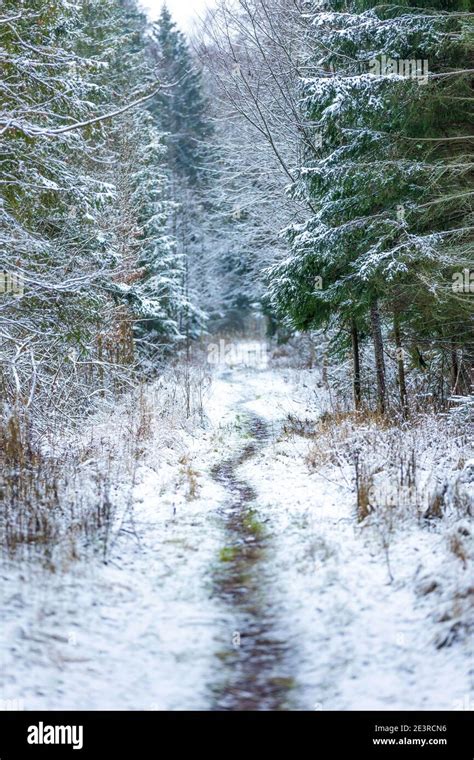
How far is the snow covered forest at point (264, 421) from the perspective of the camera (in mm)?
3975

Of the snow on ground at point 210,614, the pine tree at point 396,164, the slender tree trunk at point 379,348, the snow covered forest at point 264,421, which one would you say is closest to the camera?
the snow on ground at point 210,614

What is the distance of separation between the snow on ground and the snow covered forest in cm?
2

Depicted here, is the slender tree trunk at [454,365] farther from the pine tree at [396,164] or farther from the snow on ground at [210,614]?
the snow on ground at [210,614]

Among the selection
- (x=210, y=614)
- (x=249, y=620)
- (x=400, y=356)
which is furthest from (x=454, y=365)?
(x=210, y=614)

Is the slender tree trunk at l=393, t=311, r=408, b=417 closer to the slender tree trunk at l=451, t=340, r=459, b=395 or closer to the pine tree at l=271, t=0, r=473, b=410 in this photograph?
the pine tree at l=271, t=0, r=473, b=410

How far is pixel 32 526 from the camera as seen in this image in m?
5.55

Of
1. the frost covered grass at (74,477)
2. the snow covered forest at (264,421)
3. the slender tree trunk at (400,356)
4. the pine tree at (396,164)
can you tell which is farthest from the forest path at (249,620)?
the slender tree trunk at (400,356)

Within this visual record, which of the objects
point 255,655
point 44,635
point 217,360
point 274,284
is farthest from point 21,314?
point 217,360

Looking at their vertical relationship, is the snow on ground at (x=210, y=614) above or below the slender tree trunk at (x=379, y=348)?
below

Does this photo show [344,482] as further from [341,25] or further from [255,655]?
[341,25]

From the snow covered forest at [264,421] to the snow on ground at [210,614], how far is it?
2 cm

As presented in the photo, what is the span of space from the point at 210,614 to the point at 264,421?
30.1 feet

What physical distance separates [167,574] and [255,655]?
140 centimetres

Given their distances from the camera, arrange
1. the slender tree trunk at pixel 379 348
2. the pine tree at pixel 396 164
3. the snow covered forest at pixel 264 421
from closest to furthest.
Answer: the snow covered forest at pixel 264 421 → the pine tree at pixel 396 164 → the slender tree trunk at pixel 379 348
